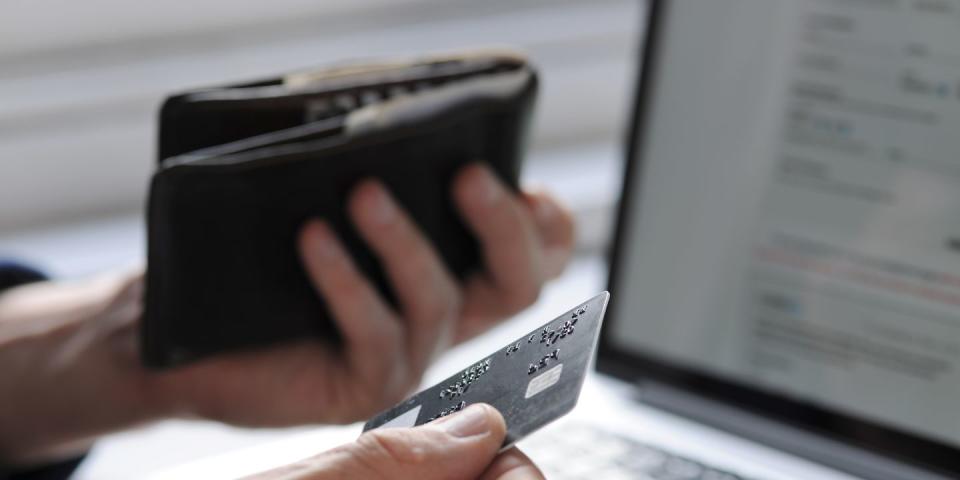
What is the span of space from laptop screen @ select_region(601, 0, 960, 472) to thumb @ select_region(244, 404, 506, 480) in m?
0.22

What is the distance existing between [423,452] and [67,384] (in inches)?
12.4

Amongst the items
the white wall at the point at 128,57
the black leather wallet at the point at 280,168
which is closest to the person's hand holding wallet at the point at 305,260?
the black leather wallet at the point at 280,168

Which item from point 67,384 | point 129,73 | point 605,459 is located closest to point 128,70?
point 129,73

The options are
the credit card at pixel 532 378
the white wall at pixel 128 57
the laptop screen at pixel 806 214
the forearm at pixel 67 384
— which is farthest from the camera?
the white wall at pixel 128 57

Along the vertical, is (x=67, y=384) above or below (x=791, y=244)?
below

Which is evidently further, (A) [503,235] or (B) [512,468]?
(A) [503,235]

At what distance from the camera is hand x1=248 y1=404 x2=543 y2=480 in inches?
13.3

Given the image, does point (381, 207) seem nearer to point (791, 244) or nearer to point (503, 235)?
point (503, 235)

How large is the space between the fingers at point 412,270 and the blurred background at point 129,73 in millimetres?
179

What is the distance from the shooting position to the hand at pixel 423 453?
0.34 meters

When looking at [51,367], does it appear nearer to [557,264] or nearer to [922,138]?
[557,264]

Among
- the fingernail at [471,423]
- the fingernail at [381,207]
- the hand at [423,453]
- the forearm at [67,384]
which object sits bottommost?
the forearm at [67,384]

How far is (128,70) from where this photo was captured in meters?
0.83

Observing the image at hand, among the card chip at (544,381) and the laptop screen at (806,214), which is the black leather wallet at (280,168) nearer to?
the laptop screen at (806,214)
